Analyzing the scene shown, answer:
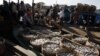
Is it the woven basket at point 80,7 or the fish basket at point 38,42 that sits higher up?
the woven basket at point 80,7

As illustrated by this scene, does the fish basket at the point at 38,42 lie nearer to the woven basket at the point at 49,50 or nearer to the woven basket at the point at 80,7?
the woven basket at the point at 49,50

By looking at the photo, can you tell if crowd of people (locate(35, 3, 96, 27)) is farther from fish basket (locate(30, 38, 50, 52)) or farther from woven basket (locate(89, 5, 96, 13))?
fish basket (locate(30, 38, 50, 52))

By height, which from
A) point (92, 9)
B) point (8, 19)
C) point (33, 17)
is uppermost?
point (8, 19)

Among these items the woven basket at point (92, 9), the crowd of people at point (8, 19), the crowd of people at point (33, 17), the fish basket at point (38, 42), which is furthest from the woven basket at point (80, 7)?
the fish basket at point (38, 42)

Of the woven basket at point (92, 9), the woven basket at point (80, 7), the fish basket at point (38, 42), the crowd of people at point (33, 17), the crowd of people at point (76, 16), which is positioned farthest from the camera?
the woven basket at point (92, 9)

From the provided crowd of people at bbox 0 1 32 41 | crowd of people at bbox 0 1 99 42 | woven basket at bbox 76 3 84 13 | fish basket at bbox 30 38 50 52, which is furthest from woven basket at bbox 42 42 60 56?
woven basket at bbox 76 3 84 13

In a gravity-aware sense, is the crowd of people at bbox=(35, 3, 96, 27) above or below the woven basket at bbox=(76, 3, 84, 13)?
below

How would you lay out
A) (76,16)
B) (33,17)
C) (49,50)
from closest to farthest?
(49,50)
(33,17)
(76,16)

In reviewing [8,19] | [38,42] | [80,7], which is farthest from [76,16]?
[38,42]

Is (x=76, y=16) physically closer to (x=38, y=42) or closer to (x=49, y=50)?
(x=38, y=42)

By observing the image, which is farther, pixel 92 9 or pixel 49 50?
pixel 92 9

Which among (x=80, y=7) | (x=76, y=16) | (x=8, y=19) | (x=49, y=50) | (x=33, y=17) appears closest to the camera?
(x=49, y=50)

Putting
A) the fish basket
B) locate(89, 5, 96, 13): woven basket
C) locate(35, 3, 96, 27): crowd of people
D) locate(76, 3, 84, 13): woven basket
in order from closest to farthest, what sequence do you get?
the fish basket
locate(35, 3, 96, 27): crowd of people
locate(76, 3, 84, 13): woven basket
locate(89, 5, 96, 13): woven basket

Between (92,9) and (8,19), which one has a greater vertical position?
(8,19)
